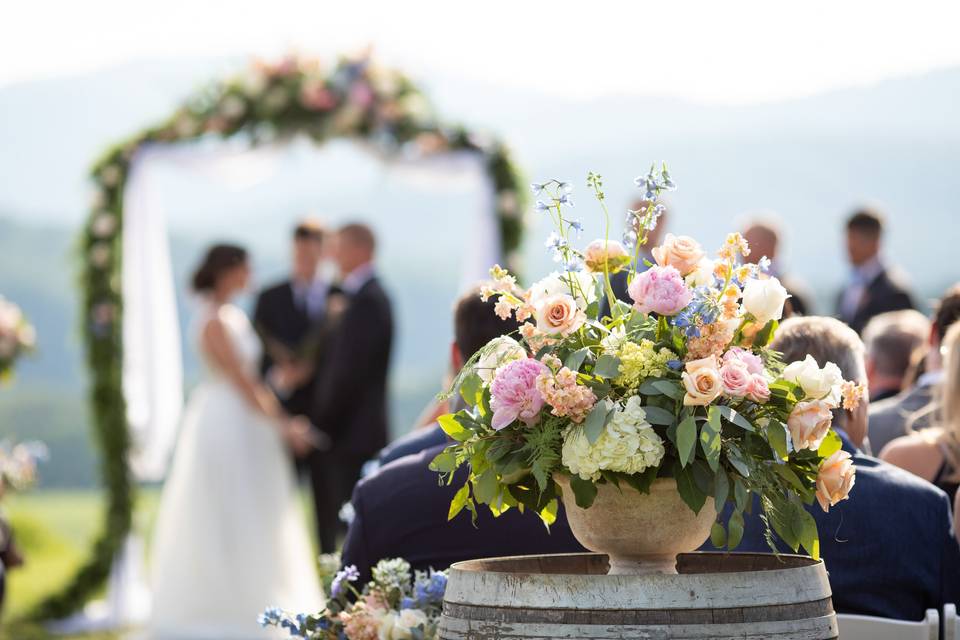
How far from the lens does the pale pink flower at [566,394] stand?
6.14 ft

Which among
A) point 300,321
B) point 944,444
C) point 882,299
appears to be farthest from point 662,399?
point 300,321

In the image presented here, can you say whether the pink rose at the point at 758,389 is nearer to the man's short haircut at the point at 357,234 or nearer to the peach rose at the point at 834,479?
the peach rose at the point at 834,479

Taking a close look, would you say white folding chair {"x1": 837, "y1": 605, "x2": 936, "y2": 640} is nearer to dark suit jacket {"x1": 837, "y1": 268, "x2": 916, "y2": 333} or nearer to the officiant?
dark suit jacket {"x1": 837, "y1": 268, "x2": 916, "y2": 333}

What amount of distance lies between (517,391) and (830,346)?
1.43 meters

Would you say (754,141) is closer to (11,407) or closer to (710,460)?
(11,407)

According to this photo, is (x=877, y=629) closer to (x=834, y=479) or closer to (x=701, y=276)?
(x=834, y=479)

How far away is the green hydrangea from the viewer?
192 centimetres

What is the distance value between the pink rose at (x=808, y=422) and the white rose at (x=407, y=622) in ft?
2.59

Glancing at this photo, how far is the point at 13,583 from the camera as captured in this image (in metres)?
9.66

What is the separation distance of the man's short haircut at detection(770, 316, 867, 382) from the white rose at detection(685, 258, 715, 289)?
1158 mm

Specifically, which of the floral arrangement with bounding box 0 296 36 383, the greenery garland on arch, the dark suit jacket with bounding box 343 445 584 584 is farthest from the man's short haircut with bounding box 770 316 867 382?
the greenery garland on arch

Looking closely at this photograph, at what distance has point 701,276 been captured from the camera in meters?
2.01

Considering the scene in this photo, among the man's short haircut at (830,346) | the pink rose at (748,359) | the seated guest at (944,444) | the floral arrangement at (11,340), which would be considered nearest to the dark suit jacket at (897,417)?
the seated guest at (944,444)

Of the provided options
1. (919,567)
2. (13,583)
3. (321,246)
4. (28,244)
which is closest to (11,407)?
(28,244)
